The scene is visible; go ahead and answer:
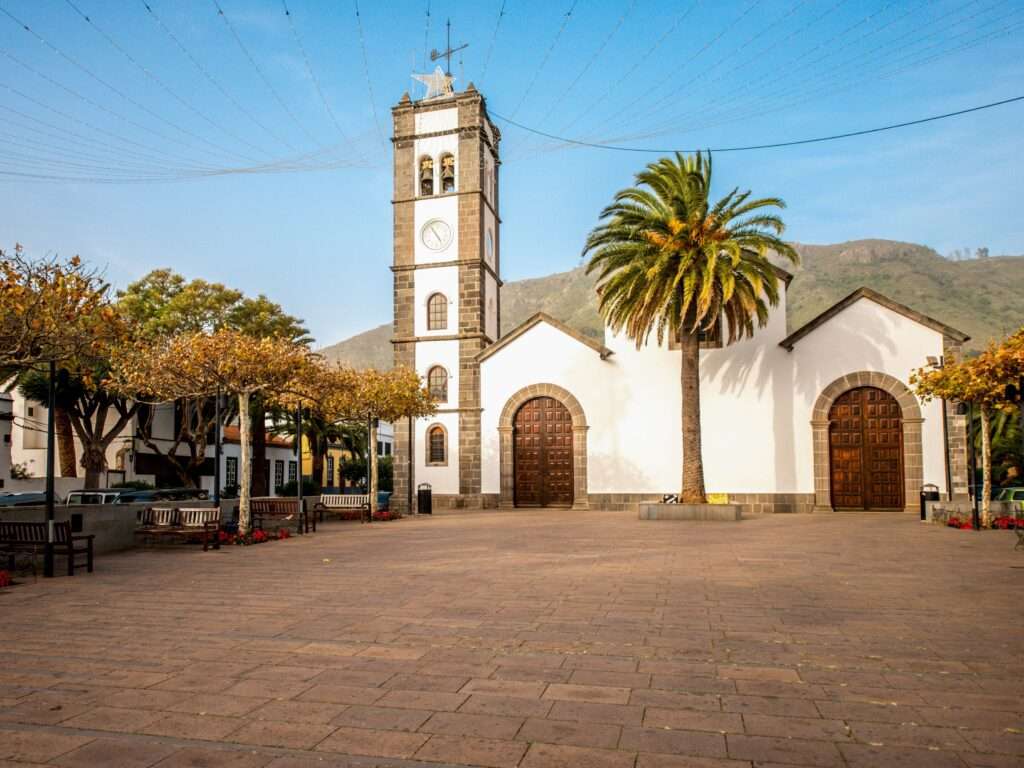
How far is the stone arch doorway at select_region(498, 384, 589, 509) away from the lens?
101ft

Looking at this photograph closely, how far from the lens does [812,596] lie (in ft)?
31.7

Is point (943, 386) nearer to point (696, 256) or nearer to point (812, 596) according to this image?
point (696, 256)

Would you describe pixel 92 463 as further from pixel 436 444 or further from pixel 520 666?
pixel 520 666

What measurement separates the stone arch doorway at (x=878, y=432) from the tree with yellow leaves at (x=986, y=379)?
6.63 m

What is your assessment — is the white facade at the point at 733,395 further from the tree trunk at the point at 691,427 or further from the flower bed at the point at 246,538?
the flower bed at the point at 246,538

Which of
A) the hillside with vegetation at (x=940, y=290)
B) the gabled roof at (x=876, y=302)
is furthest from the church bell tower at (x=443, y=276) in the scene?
the hillside with vegetation at (x=940, y=290)

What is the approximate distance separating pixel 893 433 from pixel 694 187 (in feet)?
37.0

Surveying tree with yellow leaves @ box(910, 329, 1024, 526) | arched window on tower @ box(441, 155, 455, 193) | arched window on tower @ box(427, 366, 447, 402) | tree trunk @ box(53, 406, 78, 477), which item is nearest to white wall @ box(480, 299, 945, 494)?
arched window on tower @ box(427, 366, 447, 402)

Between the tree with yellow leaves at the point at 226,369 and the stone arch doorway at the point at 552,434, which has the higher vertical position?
the tree with yellow leaves at the point at 226,369

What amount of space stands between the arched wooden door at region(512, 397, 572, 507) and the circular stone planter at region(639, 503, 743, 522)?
6.77m

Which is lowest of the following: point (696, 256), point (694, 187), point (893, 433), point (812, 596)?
point (812, 596)

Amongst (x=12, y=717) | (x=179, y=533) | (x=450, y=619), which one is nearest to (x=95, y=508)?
(x=179, y=533)

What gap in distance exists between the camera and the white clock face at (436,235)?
3419 centimetres

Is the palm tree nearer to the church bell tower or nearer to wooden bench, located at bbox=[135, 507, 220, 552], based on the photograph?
the church bell tower
